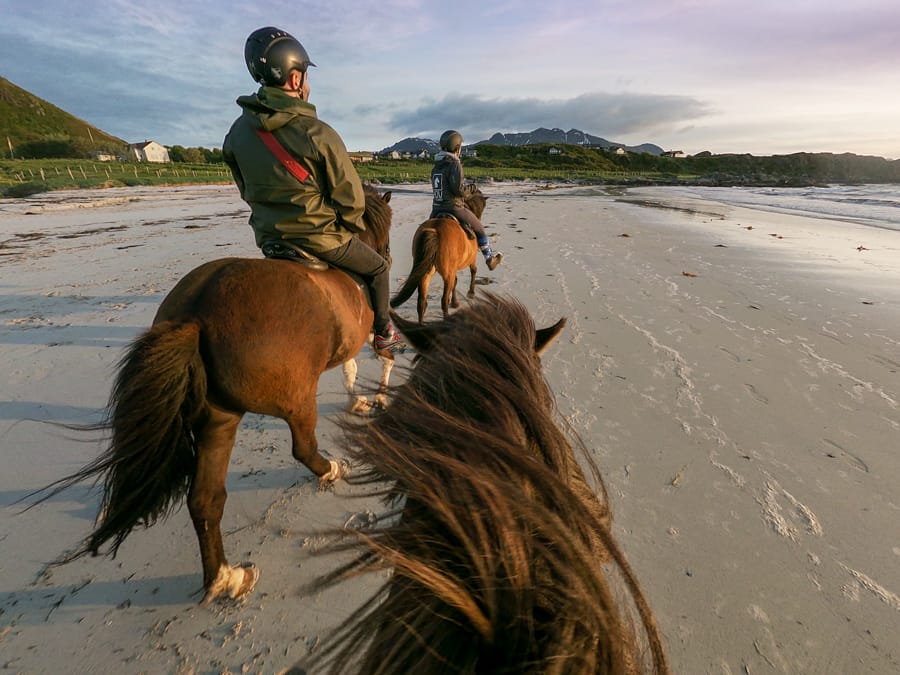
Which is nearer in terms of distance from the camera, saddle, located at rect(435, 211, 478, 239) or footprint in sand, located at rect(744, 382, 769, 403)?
footprint in sand, located at rect(744, 382, 769, 403)

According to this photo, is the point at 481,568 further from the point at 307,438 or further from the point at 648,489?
the point at 648,489

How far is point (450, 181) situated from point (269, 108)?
12.8 ft

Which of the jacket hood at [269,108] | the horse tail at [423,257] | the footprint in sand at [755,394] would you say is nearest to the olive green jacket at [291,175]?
the jacket hood at [269,108]

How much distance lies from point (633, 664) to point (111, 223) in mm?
16890

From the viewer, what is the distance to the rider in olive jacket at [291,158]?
2244 millimetres

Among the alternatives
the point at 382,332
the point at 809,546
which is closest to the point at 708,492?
the point at 809,546

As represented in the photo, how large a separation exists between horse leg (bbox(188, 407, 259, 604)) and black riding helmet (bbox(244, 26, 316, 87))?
75.2 inches

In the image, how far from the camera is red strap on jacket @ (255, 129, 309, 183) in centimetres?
224

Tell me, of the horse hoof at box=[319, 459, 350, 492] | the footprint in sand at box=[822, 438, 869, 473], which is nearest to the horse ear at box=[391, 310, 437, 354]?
the horse hoof at box=[319, 459, 350, 492]

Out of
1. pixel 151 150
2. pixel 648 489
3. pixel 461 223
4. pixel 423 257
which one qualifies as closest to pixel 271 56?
pixel 423 257

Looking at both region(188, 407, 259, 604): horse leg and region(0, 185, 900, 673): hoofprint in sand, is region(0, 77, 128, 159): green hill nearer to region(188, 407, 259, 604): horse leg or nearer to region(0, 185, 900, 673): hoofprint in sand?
region(0, 185, 900, 673): hoofprint in sand

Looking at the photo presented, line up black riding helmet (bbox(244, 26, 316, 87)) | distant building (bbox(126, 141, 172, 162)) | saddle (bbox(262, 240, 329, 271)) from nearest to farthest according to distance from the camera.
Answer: black riding helmet (bbox(244, 26, 316, 87)) → saddle (bbox(262, 240, 329, 271)) → distant building (bbox(126, 141, 172, 162))

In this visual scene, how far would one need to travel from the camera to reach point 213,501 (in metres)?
1.93

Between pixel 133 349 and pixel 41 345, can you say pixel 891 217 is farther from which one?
pixel 41 345
